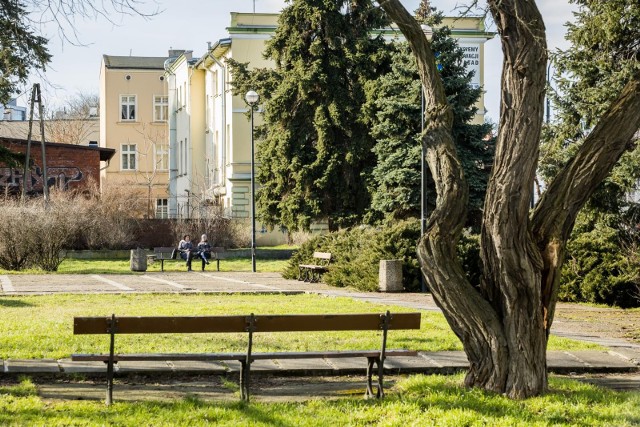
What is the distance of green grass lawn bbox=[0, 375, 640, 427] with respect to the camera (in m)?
8.66

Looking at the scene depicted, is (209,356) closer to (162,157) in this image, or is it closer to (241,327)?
(241,327)

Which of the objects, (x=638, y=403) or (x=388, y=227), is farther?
(x=388, y=227)

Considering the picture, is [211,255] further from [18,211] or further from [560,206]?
[560,206]

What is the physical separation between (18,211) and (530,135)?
2633 cm

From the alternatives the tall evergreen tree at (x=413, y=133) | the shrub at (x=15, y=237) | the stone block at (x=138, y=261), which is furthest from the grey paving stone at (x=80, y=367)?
the tall evergreen tree at (x=413, y=133)

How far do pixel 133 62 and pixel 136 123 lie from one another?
5.34 m

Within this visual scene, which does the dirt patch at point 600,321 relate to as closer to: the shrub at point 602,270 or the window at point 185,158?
the shrub at point 602,270

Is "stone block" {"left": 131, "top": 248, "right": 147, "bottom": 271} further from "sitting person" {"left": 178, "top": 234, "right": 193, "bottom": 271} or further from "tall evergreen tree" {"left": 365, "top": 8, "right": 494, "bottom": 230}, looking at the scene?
"tall evergreen tree" {"left": 365, "top": 8, "right": 494, "bottom": 230}

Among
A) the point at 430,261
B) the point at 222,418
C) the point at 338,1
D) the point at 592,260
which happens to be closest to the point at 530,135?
the point at 430,261

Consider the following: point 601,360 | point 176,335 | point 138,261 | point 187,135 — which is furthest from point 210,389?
point 187,135

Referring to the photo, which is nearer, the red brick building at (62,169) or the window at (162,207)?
the red brick building at (62,169)

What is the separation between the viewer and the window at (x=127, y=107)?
79000 mm

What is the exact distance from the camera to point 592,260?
2309 centimetres

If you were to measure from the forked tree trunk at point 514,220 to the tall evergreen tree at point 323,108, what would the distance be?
31490mm
